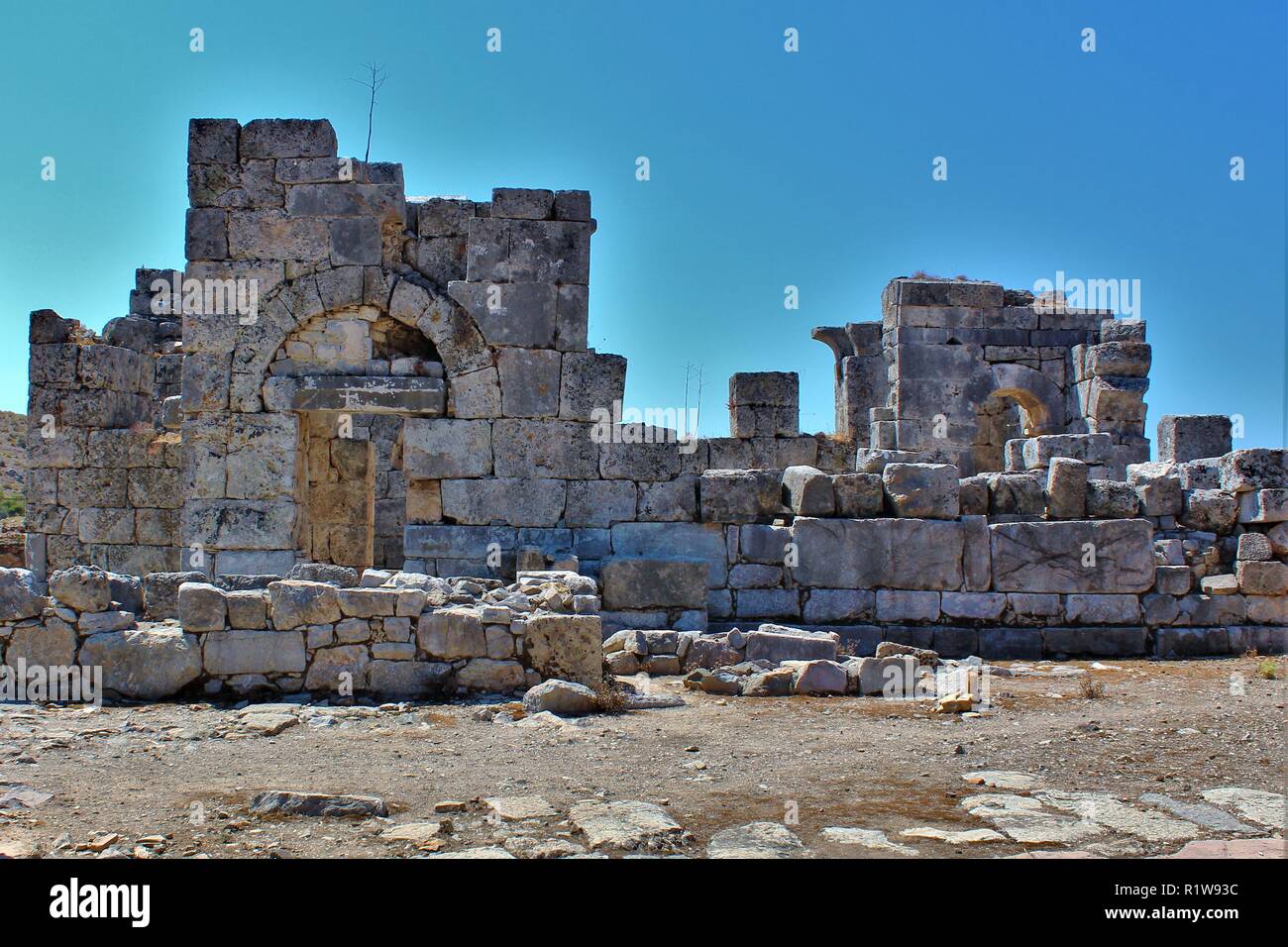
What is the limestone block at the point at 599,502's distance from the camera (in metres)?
9.99

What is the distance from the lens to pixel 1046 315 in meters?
17.0

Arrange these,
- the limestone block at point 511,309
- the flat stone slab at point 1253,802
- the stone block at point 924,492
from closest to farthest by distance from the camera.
Result: the flat stone slab at point 1253,802 → the stone block at point 924,492 → the limestone block at point 511,309

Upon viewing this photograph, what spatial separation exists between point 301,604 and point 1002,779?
4.17 m

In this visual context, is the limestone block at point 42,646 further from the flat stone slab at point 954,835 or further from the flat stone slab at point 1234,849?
the flat stone slab at point 1234,849

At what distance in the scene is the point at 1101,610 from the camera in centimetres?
955

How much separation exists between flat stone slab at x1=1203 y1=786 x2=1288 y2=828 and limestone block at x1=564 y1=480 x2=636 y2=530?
19.3 feet

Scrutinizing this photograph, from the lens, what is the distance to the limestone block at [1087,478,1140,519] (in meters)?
9.76

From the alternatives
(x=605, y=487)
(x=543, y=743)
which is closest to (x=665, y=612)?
(x=605, y=487)

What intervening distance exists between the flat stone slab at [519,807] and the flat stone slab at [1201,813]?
2513mm

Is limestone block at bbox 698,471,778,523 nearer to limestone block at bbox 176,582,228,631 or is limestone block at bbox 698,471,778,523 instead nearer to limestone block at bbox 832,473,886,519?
limestone block at bbox 832,473,886,519

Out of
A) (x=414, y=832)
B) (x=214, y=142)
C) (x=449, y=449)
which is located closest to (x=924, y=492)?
(x=449, y=449)

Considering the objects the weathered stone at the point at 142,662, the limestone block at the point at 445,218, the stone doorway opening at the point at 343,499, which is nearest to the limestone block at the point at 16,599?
the weathered stone at the point at 142,662

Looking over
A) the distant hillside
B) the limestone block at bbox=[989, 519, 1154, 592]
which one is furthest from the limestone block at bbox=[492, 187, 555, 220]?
the distant hillside

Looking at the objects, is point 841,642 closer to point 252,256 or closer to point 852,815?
point 852,815
